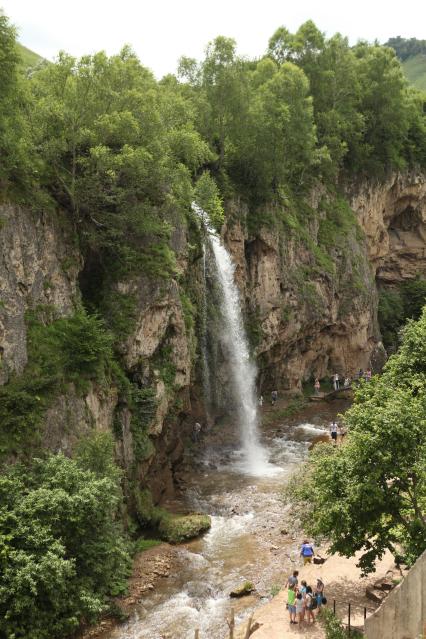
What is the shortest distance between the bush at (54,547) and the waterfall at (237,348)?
1785cm

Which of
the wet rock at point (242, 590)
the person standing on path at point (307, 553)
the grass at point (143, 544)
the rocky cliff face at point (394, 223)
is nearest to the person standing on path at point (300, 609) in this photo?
the wet rock at point (242, 590)

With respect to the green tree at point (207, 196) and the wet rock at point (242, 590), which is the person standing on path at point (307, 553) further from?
the green tree at point (207, 196)

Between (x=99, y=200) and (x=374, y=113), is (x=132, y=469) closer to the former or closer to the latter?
(x=99, y=200)

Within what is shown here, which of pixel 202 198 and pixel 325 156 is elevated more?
pixel 325 156

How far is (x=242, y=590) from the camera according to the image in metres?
17.7

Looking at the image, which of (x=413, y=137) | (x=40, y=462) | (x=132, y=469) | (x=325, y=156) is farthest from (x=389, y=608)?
(x=413, y=137)

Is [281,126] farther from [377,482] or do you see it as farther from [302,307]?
[377,482]

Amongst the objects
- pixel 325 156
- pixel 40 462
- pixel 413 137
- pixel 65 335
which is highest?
pixel 413 137

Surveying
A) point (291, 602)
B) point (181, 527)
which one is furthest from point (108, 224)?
point (291, 602)

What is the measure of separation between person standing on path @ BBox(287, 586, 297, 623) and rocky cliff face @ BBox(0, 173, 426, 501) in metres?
8.09

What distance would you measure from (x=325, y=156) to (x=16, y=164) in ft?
87.0

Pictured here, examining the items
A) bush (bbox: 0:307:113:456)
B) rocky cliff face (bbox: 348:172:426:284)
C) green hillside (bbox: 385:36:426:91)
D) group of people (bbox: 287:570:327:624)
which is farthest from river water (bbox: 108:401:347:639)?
green hillside (bbox: 385:36:426:91)

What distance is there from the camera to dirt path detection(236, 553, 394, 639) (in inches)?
591

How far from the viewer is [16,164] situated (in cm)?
1950
